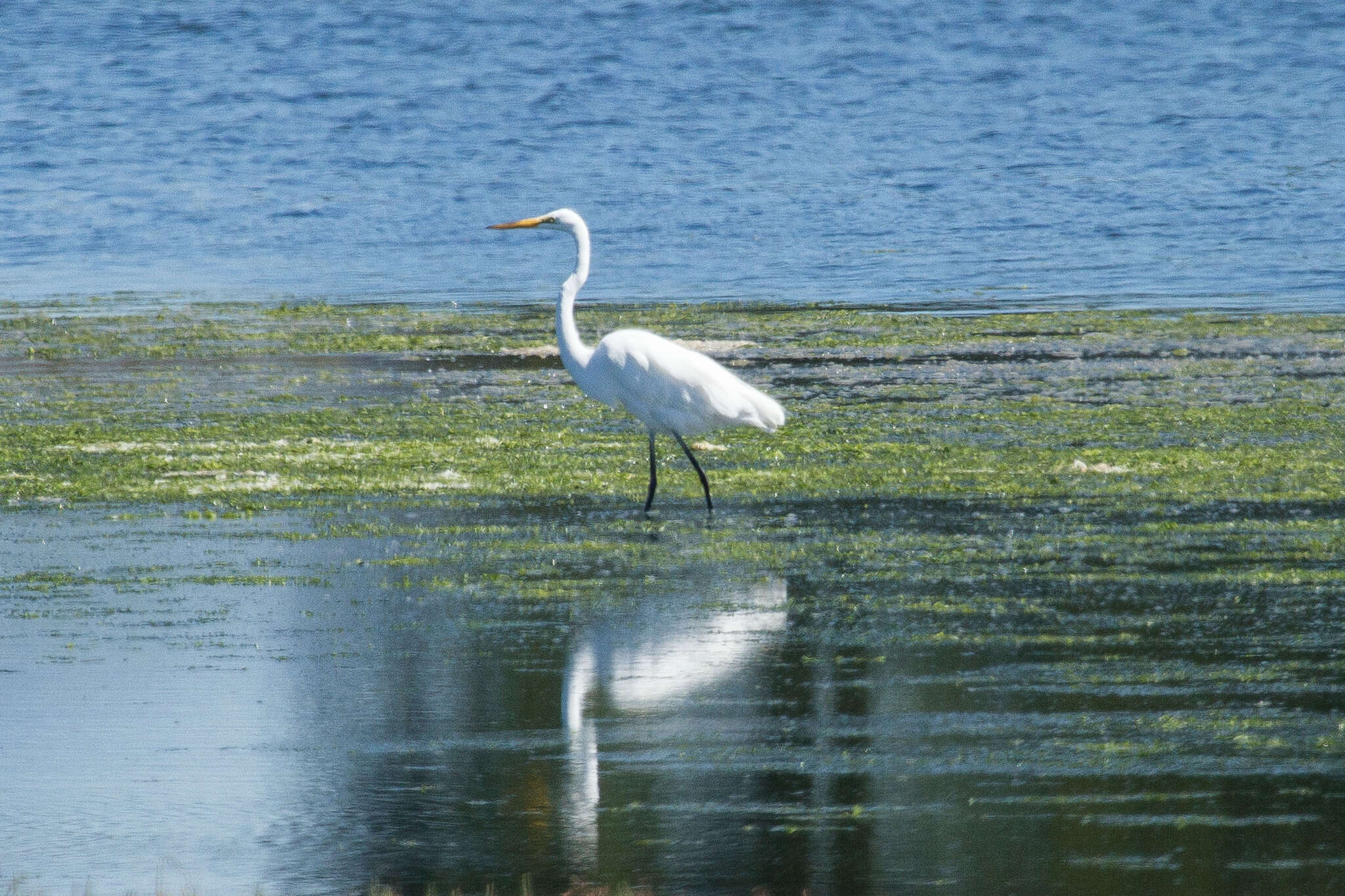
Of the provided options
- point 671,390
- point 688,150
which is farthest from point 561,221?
point 688,150

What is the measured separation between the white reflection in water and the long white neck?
146 inches

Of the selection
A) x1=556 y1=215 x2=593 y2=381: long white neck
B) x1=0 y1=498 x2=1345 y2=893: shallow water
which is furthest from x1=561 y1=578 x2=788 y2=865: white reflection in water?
x1=556 y1=215 x2=593 y2=381: long white neck

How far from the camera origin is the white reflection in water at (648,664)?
6.34 meters

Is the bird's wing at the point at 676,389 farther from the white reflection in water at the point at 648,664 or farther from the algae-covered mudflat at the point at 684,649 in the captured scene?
the white reflection in water at the point at 648,664

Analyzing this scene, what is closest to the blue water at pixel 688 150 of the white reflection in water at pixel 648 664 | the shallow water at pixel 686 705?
the shallow water at pixel 686 705

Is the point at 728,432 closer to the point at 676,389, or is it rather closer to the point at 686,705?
the point at 676,389

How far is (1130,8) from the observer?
68.5 meters

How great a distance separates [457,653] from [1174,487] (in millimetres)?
5244

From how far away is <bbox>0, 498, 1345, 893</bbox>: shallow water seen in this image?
17.9 ft

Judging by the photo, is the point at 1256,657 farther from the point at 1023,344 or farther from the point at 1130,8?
the point at 1130,8

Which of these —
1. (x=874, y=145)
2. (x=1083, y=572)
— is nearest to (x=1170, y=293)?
(x=1083, y=572)

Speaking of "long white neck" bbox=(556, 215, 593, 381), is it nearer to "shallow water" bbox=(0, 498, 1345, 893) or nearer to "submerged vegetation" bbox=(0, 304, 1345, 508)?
"submerged vegetation" bbox=(0, 304, 1345, 508)

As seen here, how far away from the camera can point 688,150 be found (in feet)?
166

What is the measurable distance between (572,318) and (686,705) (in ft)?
20.2
